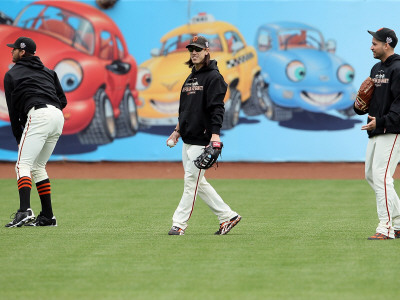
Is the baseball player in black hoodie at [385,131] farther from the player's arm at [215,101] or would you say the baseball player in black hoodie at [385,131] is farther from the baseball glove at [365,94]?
the player's arm at [215,101]

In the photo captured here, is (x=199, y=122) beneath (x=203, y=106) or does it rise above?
beneath

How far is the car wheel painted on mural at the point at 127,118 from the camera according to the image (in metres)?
18.0

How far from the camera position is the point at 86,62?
17891mm

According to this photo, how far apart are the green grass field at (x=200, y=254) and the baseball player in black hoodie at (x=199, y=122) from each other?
272mm

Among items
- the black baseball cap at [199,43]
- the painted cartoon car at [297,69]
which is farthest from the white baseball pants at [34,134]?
the painted cartoon car at [297,69]

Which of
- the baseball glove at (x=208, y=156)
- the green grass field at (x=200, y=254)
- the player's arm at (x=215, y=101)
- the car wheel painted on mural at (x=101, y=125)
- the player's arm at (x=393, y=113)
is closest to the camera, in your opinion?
the green grass field at (x=200, y=254)

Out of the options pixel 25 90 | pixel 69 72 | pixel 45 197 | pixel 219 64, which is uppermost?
pixel 25 90

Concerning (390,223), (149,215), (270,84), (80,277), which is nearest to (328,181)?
(270,84)

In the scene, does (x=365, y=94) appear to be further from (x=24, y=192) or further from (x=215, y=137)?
(x=24, y=192)

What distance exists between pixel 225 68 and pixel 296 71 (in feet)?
5.47

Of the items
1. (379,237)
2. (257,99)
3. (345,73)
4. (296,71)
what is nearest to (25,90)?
(379,237)

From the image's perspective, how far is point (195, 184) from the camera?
7.88 meters

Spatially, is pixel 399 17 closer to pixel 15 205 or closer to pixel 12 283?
pixel 15 205

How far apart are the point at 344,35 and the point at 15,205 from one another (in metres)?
9.50
